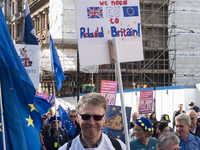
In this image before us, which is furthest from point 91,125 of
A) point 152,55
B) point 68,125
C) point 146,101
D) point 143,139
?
point 152,55

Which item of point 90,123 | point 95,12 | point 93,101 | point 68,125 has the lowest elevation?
point 68,125

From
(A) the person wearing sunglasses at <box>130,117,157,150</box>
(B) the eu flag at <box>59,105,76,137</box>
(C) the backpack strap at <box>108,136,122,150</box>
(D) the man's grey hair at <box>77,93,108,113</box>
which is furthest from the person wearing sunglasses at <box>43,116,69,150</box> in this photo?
(D) the man's grey hair at <box>77,93,108,113</box>

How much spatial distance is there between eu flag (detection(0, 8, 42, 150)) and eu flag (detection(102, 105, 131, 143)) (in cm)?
239

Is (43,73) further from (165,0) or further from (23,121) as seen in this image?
(23,121)

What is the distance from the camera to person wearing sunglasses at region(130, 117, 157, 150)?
4949mm

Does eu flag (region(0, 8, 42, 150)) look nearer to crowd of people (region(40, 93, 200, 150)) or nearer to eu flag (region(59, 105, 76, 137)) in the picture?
crowd of people (region(40, 93, 200, 150))

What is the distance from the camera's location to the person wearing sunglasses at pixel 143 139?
4.95 m

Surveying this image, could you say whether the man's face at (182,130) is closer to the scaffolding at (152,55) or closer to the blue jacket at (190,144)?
the blue jacket at (190,144)

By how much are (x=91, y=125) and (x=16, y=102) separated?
196cm

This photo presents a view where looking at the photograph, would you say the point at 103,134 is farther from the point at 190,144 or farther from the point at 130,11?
the point at 190,144

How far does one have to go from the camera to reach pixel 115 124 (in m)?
6.96

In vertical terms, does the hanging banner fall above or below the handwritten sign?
below

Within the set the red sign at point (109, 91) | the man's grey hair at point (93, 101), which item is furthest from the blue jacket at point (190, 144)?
the red sign at point (109, 91)

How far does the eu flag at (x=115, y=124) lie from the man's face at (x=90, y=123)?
13.5 feet
